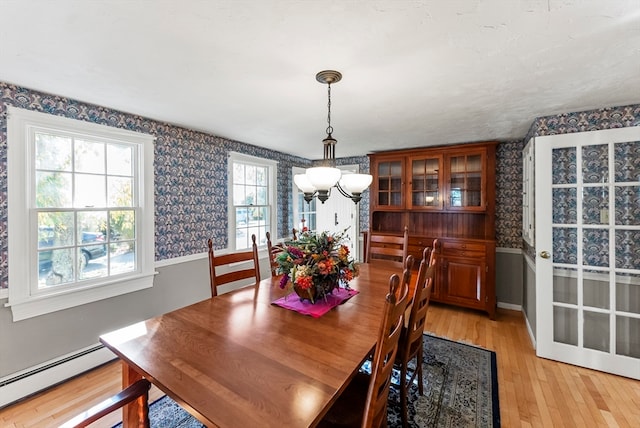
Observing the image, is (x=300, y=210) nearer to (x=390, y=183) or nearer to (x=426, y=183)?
(x=390, y=183)

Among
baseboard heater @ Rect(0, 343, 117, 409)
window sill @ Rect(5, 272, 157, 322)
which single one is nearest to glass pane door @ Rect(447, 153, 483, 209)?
window sill @ Rect(5, 272, 157, 322)

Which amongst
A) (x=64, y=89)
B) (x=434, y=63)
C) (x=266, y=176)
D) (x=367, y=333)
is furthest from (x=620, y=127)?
(x=64, y=89)

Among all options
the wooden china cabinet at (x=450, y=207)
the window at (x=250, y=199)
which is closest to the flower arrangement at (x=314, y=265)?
the window at (x=250, y=199)

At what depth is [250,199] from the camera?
4090mm

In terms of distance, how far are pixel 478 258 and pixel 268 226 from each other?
2947 millimetres

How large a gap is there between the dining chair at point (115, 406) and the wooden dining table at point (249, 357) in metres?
0.05

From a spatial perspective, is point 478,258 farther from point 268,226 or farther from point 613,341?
point 268,226

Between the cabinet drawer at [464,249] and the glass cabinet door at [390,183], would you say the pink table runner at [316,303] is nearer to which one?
the cabinet drawer at [464,249]

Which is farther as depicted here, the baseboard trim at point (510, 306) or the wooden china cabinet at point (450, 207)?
the baseboard trim at point (510, 306)

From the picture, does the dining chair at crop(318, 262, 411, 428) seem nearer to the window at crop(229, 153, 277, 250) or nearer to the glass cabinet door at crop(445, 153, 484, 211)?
the window at crop(229, 153, 277, 250)

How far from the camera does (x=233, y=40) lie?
1.44 meters

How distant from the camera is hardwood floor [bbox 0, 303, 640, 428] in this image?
188 centimetres

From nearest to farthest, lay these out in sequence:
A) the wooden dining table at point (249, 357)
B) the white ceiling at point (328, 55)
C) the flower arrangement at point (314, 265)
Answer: the wooden dining table at point (249, 357) < the white ceiling at point (328, 55) < the flower arrangement at point (314, 265)

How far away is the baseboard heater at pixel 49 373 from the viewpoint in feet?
6.58
